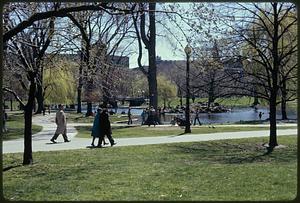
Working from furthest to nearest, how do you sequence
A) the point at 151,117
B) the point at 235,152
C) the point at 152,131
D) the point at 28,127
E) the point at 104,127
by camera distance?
the point at 151,117 → the point at 152,131 → the point at 104,127 → the point at 235,152 → the point at 28,127

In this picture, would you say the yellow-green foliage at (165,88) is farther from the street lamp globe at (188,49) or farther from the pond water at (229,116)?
the street lamp globe at (188,49)

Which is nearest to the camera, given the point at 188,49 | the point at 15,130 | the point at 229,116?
the point at 188,49

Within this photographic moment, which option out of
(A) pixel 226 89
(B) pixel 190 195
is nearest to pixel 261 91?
(A) pixel 226 89

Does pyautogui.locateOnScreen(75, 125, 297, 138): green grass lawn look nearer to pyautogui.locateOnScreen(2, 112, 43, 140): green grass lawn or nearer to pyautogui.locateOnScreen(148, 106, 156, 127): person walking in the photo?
pyautogui.locateOnScreen(2, 112, 43, 140): green grass lawn

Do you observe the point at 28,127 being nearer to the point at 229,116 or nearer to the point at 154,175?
the point at 154,175

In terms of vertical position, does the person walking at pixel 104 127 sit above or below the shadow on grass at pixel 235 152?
above

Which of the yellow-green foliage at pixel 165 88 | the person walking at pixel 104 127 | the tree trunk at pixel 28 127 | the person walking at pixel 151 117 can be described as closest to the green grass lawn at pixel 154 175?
the tree trunk at pixel 28 127

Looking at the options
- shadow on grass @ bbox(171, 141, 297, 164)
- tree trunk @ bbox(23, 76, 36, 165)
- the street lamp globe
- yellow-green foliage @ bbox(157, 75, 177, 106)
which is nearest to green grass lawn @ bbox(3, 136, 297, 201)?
shadow on grass @ bbox(171, 141, 297, 164)

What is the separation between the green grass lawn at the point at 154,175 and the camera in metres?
5.73

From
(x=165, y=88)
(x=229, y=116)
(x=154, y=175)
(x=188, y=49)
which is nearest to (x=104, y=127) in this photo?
(x=154, y=175)

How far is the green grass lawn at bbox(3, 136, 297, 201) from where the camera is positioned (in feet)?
18.8

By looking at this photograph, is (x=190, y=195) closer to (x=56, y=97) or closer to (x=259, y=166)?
(x=259, y=166)

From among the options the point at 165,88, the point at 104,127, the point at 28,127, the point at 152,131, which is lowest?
the point at 152,131

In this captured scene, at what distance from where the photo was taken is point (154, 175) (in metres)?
7.39
